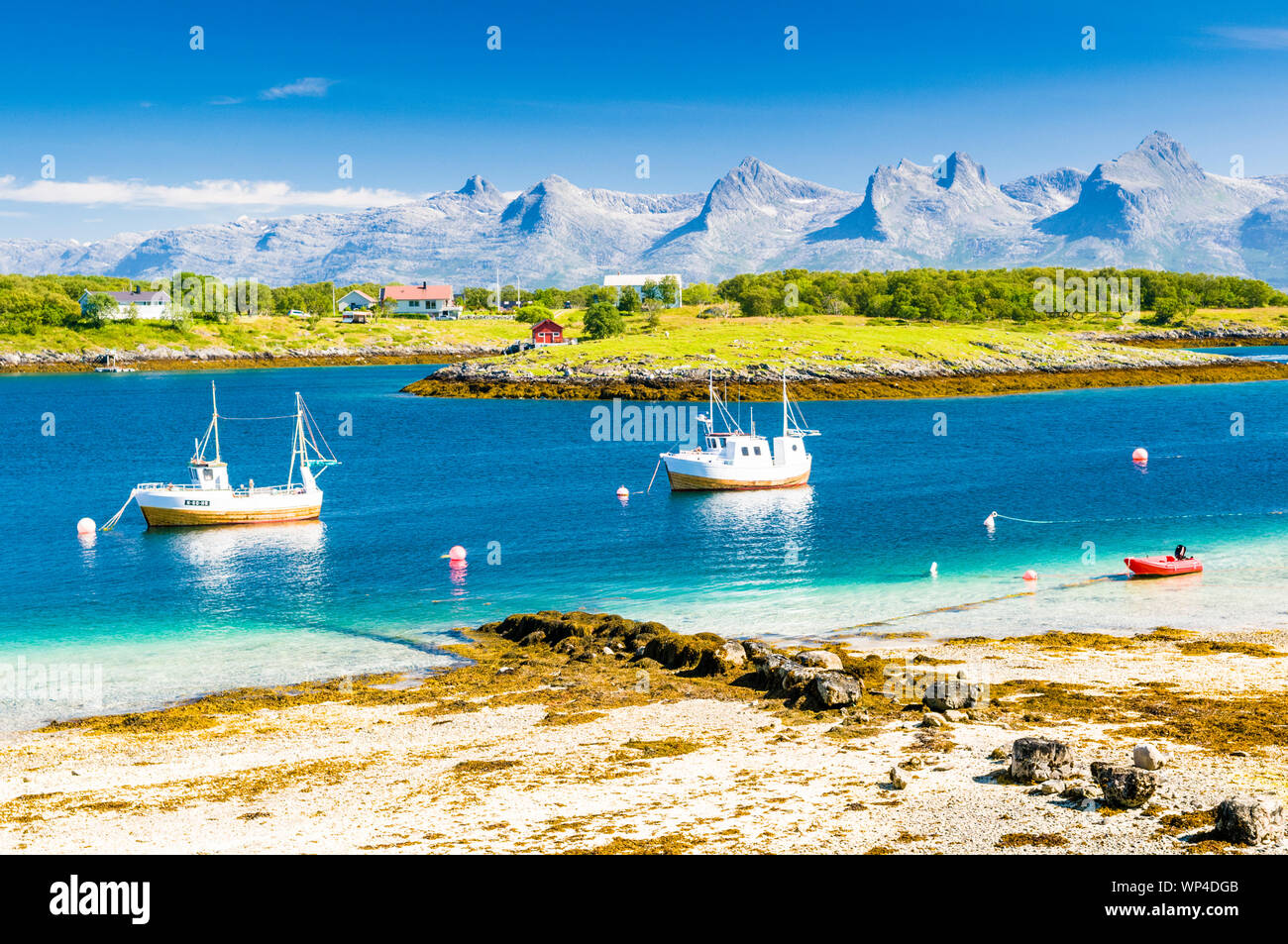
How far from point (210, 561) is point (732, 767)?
→ 1527 inches

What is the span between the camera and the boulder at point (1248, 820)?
16578 mm

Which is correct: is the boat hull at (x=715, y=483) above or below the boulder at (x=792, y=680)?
above

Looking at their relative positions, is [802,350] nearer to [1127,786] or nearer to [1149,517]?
[1149,517]

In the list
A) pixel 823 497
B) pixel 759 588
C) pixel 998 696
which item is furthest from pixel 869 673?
pixel 823 497

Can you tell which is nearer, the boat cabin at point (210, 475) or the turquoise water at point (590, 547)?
the turquoise water at point (590, 547)

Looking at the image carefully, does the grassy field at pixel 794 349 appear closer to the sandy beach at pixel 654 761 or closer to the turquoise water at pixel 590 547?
the turquoise water at pixel 590 547

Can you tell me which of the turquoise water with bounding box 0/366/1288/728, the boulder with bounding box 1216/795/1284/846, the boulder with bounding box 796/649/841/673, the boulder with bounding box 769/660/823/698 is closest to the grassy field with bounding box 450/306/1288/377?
the turquoise water with bounding box 0/366/1288/728

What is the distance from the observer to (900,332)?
16688cm

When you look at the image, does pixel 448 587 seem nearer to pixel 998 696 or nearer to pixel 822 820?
pixel 998 696

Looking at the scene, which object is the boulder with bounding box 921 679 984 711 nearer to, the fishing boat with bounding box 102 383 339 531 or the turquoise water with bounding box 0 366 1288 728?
the turquoise water with bounding box 0 366 1288 728

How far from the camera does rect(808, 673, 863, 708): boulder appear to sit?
26656 millimetres

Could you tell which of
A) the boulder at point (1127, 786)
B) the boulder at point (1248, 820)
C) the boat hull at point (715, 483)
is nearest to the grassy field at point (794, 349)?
the boat hull at point (715, 483)

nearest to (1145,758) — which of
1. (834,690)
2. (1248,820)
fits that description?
(1248,820)

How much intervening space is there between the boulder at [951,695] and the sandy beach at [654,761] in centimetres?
45
